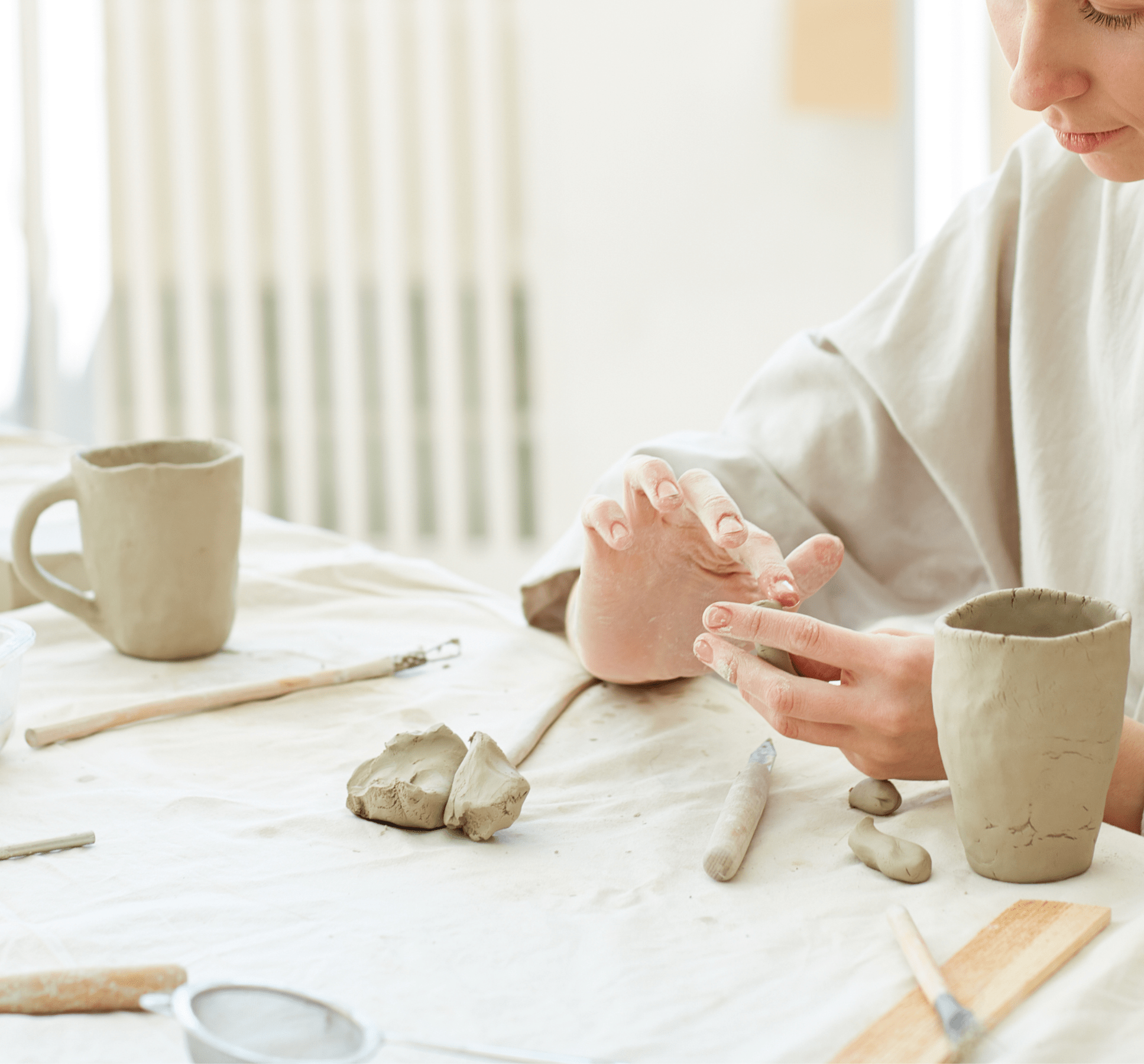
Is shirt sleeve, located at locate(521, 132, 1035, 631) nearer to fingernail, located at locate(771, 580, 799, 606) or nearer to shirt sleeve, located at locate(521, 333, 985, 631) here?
shirt sleeve, located at locate(521, 333, 985, 631)

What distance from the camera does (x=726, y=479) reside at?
1.00 metres

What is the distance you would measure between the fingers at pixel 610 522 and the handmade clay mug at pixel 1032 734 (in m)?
0.21

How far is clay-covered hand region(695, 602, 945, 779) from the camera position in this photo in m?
0.65

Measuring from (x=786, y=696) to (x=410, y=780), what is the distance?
0.67 ft

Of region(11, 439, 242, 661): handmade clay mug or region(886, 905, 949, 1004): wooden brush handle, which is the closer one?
region(886, 905, 949, 1004): wooden brush handle

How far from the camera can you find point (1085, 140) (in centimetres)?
70

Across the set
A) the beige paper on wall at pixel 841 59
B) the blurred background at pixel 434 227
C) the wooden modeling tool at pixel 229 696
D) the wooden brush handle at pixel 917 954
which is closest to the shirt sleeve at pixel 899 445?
the wooden modeling tool at pixel 229 696

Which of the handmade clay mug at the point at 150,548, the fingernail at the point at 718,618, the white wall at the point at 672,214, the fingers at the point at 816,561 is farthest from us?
the white wall at the point at 672,214

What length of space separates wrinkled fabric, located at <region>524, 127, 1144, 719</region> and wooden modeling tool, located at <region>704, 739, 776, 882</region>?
0.30 metres

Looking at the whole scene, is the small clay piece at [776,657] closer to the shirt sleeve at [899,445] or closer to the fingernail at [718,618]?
the fingernail at [718,618]

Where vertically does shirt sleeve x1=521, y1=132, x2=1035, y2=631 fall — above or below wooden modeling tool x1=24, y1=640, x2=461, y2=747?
above

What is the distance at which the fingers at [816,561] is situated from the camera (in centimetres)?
75

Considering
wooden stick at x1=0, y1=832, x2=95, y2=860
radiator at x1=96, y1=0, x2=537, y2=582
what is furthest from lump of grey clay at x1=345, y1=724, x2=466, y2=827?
radiator at x1=96, y1=0, x2=537, y2=582

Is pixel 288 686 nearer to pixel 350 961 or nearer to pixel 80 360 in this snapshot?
pixel 350 961
